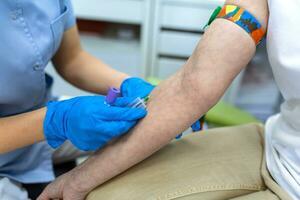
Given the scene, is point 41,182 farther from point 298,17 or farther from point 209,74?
point 298,17

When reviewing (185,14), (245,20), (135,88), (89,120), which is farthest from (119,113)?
(185,14)

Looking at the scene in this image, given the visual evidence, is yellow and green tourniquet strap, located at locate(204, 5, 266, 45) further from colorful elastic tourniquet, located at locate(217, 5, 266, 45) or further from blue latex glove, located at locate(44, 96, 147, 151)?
blue latex glove, located at locate(44, 96, 147, 151)

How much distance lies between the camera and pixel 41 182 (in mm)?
1010

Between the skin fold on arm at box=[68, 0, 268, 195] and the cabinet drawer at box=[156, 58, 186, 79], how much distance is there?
3.89 ft

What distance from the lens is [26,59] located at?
84 cm

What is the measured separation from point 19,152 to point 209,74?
573 millimetres

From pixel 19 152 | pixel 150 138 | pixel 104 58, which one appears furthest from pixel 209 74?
pixel 104 58

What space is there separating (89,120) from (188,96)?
0.75 ft

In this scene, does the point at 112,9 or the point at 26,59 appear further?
the point at 112,9

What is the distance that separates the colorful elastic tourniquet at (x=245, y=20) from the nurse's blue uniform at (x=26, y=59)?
442mm

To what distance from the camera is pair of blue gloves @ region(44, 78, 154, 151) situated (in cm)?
78

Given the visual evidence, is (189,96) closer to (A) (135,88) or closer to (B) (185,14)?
(A) (135,88)

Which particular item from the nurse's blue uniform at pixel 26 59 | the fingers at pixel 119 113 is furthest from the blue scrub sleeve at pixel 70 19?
the fingers at pixel 119 113

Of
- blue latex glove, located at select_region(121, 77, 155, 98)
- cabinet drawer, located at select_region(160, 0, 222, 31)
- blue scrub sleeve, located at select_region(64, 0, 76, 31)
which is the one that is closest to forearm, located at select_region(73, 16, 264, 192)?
blue latex glove, located at select_region(121, 77, 155, 98)
